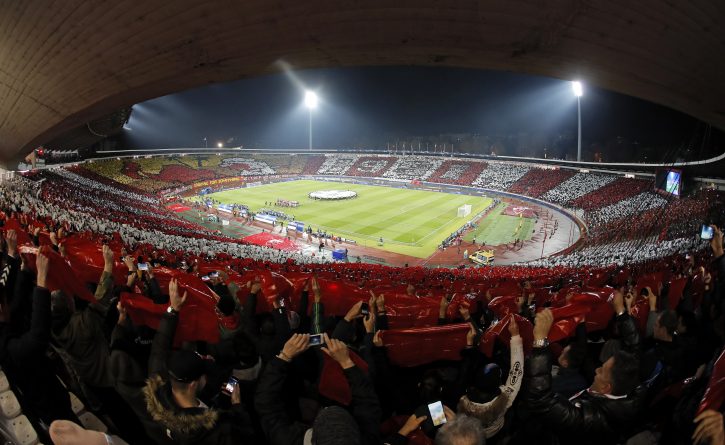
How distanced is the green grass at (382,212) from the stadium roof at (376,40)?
2357 cm

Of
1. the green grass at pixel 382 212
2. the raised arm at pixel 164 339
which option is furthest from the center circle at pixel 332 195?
the raised arm at pixel 164 339

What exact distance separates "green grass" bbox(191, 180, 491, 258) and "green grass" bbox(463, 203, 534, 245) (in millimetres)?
2023

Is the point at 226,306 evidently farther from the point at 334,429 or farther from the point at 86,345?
the point at 334,429

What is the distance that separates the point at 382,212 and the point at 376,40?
37.0m

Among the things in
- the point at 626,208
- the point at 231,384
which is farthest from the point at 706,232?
the point at 231,384

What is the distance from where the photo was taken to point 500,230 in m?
36.4

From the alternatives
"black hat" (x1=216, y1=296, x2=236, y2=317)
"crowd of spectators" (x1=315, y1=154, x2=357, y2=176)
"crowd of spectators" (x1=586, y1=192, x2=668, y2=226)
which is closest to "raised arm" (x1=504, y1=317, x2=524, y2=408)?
"black hat" (x1=216, y1=296, x2=236, y2=317)

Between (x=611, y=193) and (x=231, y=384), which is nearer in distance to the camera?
(x=231, y=384)

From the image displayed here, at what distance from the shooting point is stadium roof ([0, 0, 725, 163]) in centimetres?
495

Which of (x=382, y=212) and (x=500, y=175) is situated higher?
(x=500, y=175)

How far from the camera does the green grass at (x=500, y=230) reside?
33656 mm

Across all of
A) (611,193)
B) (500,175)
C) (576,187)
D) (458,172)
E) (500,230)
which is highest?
(458,172)

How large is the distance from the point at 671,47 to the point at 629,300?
3150mm

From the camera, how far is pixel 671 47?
5.02 meters
